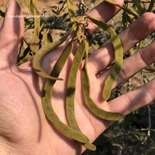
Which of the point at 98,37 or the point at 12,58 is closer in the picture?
the point at 12,58

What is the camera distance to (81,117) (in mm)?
1750

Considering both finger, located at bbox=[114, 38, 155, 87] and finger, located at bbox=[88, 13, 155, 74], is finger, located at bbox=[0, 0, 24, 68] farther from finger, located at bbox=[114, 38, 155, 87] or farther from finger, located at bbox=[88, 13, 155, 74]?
finger, located at bbox=[114, 38, 155, 87]

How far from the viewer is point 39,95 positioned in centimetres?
163

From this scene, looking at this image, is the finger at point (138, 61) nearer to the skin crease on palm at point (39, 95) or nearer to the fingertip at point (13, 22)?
the skin crease on palm at point (39, 95)

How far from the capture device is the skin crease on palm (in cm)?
156

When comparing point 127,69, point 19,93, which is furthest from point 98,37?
point 19,93

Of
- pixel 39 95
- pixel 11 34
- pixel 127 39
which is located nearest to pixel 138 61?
pixel 127 39

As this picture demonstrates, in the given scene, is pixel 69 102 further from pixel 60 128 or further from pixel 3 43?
pixel 3 43

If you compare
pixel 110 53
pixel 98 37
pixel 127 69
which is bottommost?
pixel 98 37

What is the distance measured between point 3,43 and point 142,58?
69 centimetres

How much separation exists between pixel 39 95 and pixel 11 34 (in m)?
0.30

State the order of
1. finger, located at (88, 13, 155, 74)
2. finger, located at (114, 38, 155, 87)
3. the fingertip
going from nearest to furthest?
the fingertip, finger, located at (88, 13, 155, 74), finger, located at (114, 38, 155, 87)

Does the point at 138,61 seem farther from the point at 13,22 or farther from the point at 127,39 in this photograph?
the point at 13,22

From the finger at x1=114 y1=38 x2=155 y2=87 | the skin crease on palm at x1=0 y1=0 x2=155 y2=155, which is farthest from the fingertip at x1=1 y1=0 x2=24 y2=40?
the finger at x1=114 y1=38 x2=155 y2=87
